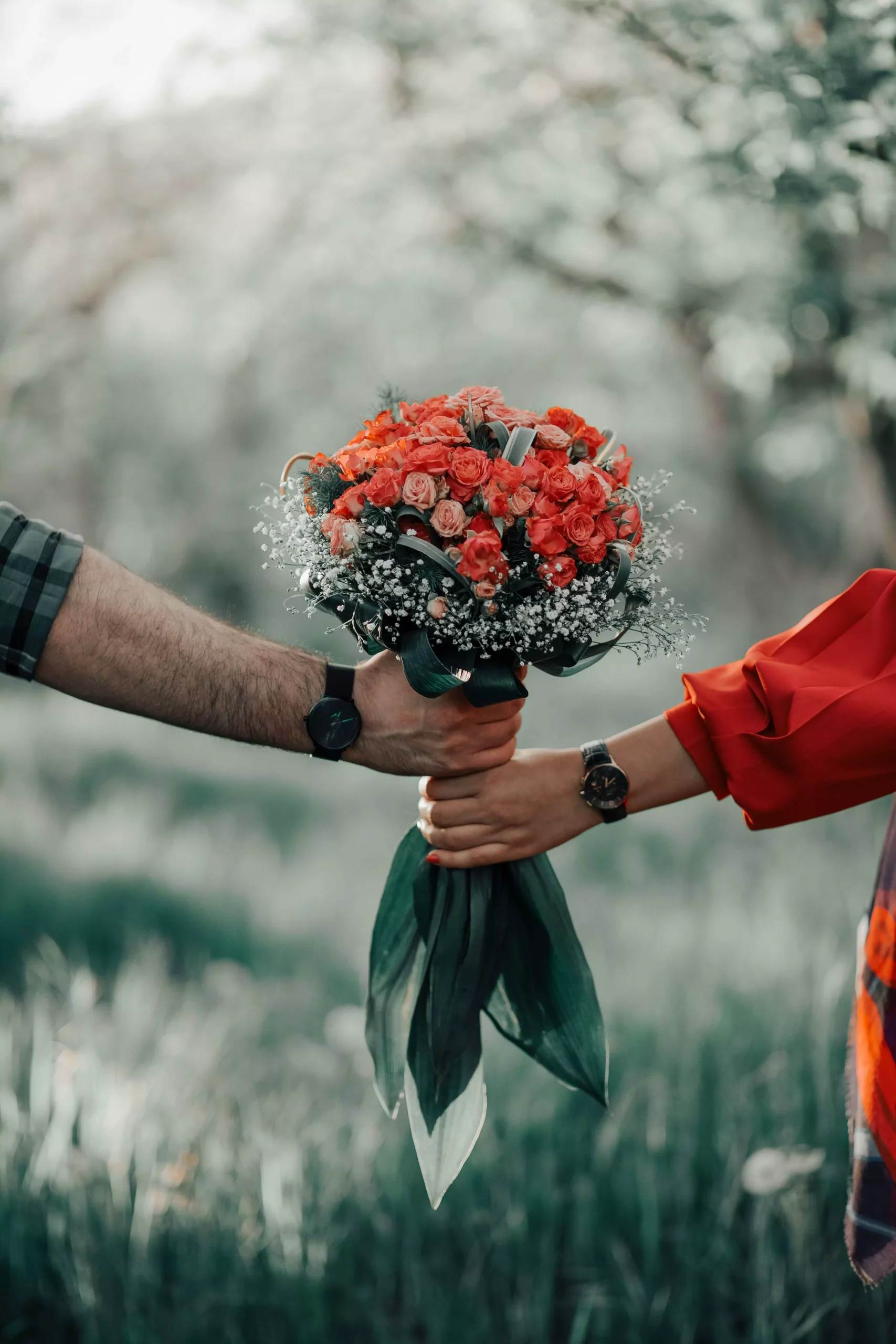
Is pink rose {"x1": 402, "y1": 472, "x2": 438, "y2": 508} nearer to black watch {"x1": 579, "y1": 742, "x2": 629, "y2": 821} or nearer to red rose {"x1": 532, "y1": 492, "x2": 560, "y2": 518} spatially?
red rose {"x1": 532, "y1": 492, "x2": 560, "y2": 518}

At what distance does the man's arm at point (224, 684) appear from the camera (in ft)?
5.66

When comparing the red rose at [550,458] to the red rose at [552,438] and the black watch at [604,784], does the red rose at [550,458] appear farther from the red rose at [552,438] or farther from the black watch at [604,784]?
the black watch at [604,784]

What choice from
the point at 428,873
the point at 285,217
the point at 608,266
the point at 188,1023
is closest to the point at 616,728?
the point at 608,266

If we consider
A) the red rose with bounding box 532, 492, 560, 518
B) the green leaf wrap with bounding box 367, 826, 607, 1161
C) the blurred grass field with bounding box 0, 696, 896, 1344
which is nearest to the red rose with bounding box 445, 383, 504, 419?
the red rose with bounding box 532, 492, 560, 518

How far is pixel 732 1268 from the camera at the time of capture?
2.34 metres

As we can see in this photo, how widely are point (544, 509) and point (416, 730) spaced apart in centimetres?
52

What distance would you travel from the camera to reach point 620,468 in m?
1.68

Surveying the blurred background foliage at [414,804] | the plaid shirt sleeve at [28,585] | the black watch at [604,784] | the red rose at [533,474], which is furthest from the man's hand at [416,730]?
the blurred background foliage at [414,804]

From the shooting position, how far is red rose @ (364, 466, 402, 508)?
1515 mm

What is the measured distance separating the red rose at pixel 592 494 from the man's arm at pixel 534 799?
0.47m

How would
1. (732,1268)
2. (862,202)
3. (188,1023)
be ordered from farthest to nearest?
1. (188,1023)
2. (862,202)
3. (732,1268)

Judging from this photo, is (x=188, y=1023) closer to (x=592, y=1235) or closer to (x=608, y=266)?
(x=592, y=1235)

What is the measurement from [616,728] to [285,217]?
13.3 feet

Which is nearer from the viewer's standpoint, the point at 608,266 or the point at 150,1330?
the point at 150,1330
